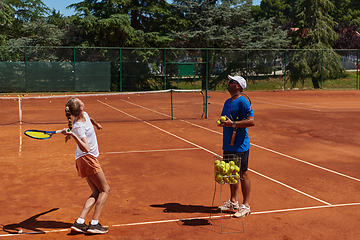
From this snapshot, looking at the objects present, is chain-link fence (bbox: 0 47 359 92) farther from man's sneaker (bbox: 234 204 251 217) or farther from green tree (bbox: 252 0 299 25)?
green tree (bbox: 252 0 299 25)

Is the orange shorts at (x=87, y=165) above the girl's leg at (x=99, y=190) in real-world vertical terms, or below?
above

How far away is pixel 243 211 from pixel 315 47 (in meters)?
38.5

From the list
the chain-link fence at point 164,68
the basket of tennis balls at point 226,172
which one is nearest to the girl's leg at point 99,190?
the basket of tennis balls at point 226,172

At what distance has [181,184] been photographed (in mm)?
7305

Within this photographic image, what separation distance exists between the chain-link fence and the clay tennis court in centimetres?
1689

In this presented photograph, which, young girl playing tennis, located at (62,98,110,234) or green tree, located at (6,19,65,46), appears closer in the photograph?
young girl playing tennis, located at (62,98,110,234)

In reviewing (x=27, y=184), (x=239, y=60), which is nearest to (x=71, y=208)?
(x=27, y=184)

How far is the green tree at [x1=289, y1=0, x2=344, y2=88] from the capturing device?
36.5 meters

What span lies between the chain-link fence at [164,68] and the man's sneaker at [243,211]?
23495 millimetres

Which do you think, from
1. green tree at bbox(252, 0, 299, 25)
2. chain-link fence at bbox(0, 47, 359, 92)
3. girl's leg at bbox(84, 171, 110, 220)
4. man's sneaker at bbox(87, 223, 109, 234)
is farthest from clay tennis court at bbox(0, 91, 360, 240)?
green tree at bbox(252, 0, 299, 25)

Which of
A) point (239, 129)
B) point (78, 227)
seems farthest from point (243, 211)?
point (78, 227)

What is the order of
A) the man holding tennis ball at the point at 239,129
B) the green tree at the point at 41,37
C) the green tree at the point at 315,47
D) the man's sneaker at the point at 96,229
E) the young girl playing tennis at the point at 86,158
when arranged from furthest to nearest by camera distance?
the green tree at the point at 315,47
the green tree at the point at 41,37
the man holding tennis ball at the point at 239,129
the man's sneaker at the point at 96,229
the young girl playing tennis at the point at 86,158

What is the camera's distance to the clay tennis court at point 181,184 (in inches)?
208

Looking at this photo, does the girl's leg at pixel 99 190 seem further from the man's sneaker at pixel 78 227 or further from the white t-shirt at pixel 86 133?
the white t-shirt at pixel 86 133
